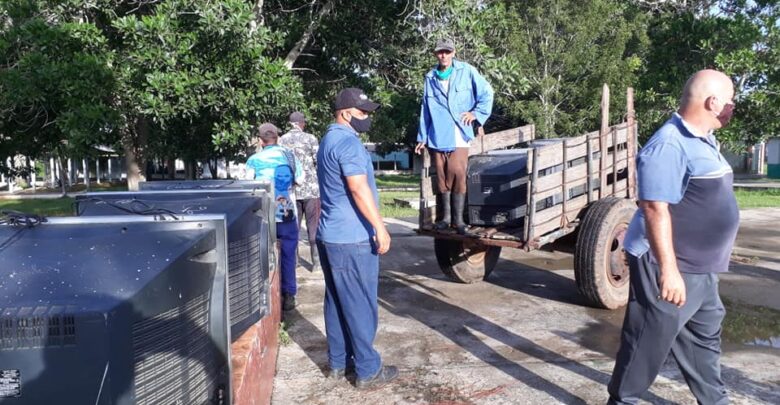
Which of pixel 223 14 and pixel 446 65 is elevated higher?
pixel 223 14

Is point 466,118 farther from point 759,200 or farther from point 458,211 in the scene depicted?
point 759,200

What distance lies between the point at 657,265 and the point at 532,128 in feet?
12.9

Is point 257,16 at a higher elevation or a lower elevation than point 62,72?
higher

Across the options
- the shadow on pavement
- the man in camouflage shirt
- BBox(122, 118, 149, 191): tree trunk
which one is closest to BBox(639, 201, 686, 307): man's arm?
the shadow on pavement

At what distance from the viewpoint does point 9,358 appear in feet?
4.78

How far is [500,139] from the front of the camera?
242 inches

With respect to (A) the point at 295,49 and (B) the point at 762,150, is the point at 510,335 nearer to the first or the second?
(A) the point at 295,49

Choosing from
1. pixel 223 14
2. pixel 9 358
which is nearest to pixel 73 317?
pixel 9 358

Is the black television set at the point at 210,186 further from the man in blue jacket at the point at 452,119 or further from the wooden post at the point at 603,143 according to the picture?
the wooden post at the point at 603,143

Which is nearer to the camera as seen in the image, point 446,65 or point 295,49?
point 446,65

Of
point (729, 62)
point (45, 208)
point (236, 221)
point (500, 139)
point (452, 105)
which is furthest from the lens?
point (45, 208)

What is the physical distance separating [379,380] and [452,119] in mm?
2533

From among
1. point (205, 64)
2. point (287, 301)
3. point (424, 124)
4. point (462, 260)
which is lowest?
point (287, 301)

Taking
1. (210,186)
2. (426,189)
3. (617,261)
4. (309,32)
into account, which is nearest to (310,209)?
(426,189)
